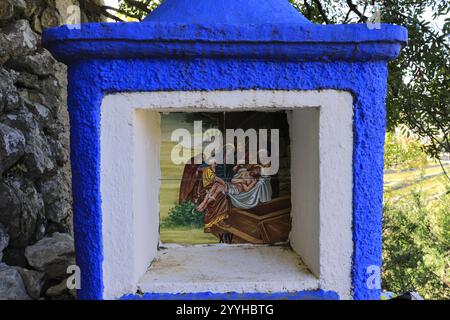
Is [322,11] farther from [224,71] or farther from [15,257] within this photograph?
[15,257]

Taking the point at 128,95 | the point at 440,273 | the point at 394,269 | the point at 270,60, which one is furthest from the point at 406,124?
the point at 440,273

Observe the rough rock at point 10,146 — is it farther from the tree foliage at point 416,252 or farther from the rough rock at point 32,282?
the tree foliage at point 416,252

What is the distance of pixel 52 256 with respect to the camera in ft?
11.9

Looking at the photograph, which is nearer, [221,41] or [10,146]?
[221,41]

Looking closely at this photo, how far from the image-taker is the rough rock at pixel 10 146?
362cm

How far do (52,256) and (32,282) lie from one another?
0.41m

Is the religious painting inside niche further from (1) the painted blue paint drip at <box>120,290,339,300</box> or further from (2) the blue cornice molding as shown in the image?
(2) the blue cornice molding

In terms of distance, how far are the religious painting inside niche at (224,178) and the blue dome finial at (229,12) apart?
60 cm

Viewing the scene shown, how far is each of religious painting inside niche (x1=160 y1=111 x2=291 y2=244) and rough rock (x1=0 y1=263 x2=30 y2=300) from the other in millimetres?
1082

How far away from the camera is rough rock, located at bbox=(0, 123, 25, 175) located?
3623 mm

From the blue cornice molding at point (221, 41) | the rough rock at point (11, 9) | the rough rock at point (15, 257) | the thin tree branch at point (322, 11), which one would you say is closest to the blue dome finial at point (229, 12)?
the blue cornice molding at point (221, 41)

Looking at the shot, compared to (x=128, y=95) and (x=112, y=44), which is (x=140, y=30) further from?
(x=128, y=95)

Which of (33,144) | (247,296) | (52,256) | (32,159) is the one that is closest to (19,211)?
(52,256)

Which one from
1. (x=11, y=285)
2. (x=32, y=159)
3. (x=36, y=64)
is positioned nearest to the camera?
(x=11, y=285)
